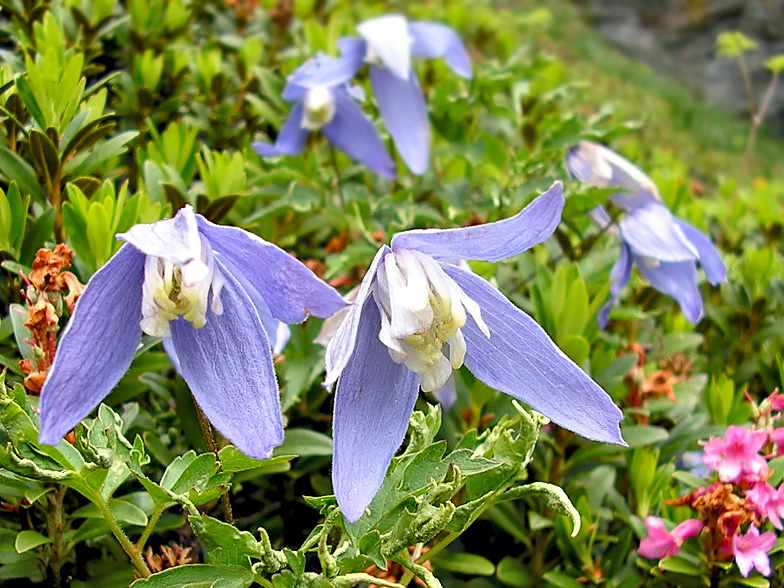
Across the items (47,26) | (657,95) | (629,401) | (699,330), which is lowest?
(657,95)

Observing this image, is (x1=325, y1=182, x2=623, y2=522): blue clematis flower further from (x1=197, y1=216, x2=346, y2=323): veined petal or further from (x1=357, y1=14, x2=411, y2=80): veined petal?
(x1=357, y1=14, x2=411, y2=80): veined petal

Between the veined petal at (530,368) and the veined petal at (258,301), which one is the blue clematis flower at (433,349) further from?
the veined petal at (258,301)

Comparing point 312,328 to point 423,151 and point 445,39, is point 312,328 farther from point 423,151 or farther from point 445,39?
point 445,39

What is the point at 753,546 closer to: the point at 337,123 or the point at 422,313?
the point at 422,313

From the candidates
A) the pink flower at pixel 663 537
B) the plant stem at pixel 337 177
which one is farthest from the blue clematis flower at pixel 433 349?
the plant stem at pixel 337 177

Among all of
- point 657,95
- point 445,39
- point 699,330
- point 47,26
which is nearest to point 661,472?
point 699,330

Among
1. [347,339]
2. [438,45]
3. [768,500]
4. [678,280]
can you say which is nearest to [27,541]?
[347,339]
